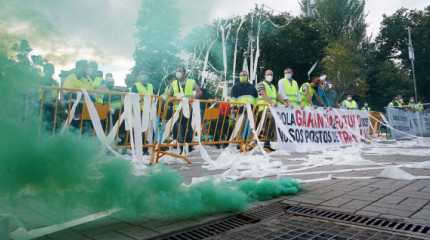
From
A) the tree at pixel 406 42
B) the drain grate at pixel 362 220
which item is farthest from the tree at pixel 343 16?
the drain grate at pixel 362 220

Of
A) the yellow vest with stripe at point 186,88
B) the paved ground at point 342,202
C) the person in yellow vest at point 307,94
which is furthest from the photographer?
the person in yellow vest at point 307,94

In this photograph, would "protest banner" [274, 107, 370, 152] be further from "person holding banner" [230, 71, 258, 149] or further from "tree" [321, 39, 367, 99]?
"tree" [321, 39, 367, 99]

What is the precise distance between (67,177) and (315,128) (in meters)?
7.79

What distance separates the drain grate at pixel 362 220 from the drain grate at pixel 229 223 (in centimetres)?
15

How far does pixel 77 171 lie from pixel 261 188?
172 cm

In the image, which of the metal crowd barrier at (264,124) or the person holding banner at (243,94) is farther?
the person holding banner at (243,94)

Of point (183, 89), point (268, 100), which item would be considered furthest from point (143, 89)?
point (268, 100)

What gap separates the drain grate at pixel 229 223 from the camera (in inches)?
84.0

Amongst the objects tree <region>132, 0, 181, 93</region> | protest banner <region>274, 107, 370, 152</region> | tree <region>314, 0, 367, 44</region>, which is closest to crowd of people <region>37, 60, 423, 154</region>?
Answer: protest banner <region>274, 107, 370, 152</region>

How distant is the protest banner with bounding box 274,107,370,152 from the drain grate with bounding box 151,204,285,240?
5.20m

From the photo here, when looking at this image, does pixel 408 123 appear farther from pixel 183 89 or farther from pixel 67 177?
pixel 67 177

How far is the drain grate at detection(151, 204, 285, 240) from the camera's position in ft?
7.00

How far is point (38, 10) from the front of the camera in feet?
6.27

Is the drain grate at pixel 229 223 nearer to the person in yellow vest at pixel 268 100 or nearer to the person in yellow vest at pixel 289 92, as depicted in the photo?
the person in yellow vest at pixel 268 100
